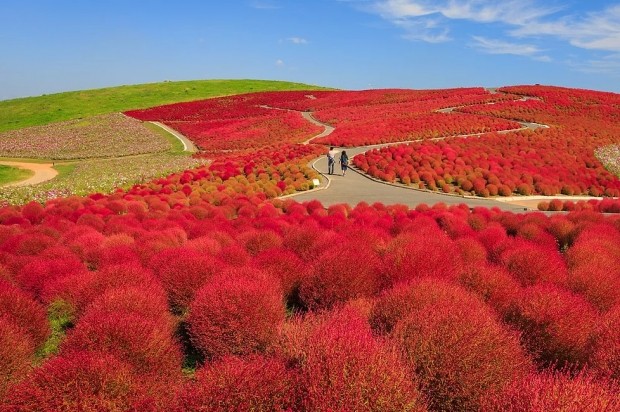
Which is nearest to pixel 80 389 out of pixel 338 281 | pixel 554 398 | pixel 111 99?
pixel 554 398

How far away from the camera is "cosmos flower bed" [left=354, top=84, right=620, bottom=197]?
24891 millimetres

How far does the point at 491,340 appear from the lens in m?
4.29

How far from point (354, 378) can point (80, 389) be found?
7.07ft

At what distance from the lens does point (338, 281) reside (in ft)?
22.4

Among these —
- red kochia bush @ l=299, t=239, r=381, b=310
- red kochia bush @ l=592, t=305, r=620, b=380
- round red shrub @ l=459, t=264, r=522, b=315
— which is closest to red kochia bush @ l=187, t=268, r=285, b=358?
red kochia bush @ l=299, t=239, r=381, b=310

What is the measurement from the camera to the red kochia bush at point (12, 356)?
4.79 metres

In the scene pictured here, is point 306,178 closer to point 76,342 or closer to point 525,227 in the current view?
point 525,227

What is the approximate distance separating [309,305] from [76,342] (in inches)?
125

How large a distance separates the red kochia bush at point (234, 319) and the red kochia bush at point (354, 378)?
166 cm

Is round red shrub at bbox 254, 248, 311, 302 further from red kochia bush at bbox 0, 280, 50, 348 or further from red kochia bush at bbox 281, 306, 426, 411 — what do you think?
red kochia bush at bbox 281, 306, 426, 411

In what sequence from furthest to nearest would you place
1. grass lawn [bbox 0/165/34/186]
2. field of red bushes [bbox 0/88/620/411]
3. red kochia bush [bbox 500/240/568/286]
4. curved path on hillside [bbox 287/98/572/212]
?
grass lawn [bbox 0/165/34/186]
curved path on hillside [bbox 287/98/572/212]
red kochia bush [bbox 500/240/568/286]
field of red bushes [bbox 0/88/620/411]

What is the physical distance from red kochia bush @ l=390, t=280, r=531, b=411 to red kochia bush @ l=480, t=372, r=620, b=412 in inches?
15.5

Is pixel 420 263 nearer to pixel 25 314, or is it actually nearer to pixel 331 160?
pixel 25 314

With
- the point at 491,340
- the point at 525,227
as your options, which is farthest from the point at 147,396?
the point at 525,227
